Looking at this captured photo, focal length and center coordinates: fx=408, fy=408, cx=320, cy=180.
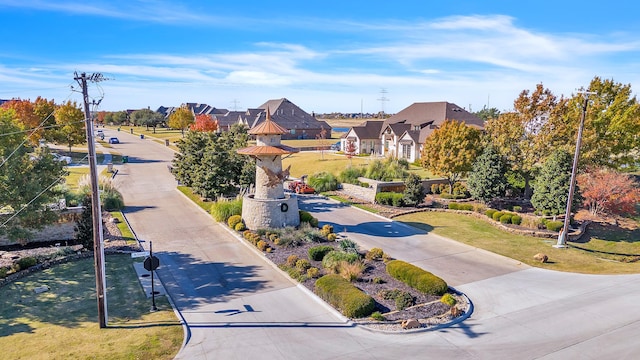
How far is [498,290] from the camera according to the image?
18.8m

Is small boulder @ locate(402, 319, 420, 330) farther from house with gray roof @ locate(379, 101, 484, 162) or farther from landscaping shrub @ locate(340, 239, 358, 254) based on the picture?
house with gray roof @ locate(379, 101, 484, 162)

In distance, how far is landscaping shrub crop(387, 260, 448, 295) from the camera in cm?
1783

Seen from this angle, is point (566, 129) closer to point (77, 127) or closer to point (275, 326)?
point (275, 326)

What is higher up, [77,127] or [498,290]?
[77,127]

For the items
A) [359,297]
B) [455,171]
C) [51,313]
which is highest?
[455,171]

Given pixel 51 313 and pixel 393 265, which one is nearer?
pixel 51 313

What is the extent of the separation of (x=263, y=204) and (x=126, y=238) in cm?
899

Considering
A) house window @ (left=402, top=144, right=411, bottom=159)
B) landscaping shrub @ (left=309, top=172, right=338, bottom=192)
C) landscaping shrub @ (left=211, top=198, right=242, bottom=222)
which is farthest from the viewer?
house window @ (left=402, top=144, right=411, bottom=159)

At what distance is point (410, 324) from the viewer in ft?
50.1

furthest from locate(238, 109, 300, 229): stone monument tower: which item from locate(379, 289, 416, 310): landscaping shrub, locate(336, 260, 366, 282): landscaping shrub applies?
locate(379, 289, 416, 310): landscaping shrub

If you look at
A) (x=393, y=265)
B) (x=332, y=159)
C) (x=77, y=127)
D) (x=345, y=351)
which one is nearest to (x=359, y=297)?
Result: (x=345, y=351)

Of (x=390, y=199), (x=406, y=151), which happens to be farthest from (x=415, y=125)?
(x=390, y=199)

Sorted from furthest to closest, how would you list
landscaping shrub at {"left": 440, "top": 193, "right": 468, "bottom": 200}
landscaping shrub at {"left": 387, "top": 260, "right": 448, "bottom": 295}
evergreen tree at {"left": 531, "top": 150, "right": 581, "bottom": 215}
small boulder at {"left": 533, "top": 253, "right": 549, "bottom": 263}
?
landscaping shrub at {"left": 440, "top": 193, "right": 468, "bottom": 200} → evergreen tree at {"left": 531, "top": 150, "right": 581, "bottom": 215} → small boulder at {"left": 533, "top": 253, "right": 549, "bottom": 263} → landscaping shrub at {"left": 387, "top": 260, "right": 448, "bottom": 295}

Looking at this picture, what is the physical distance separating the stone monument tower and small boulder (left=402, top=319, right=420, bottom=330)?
45.2 feet
